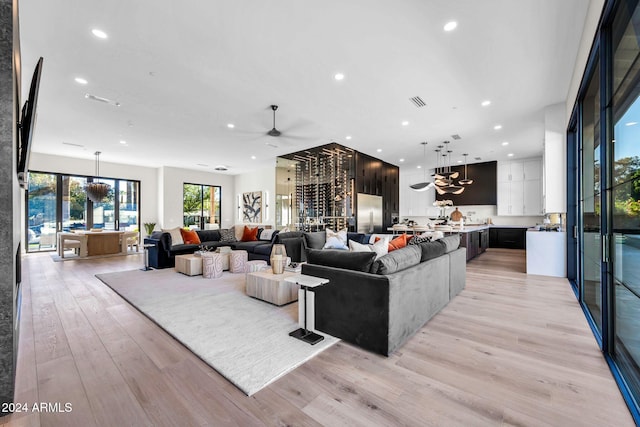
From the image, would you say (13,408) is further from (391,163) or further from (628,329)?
(391,163)

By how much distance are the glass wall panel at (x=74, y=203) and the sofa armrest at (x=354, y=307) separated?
10276mm

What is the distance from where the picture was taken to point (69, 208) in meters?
8.94

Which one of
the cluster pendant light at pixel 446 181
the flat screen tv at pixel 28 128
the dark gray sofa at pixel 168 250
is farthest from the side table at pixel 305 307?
the cluster pendant light at pixel 446 181

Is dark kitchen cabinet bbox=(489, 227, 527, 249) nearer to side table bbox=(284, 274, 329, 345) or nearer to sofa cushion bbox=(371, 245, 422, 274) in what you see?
sofa cushion bbox=(371, 245, 422, 274)

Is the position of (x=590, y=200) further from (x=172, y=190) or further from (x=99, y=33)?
(x=172, y=190)

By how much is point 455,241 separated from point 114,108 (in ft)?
20.0

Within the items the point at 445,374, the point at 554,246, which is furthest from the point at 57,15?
the point at 554,246

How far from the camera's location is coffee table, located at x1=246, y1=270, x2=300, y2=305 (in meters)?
3.33

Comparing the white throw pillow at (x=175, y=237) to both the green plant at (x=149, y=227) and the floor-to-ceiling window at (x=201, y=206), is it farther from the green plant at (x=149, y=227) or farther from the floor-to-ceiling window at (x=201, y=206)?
the floor-to-ceiling window at (x=201, y=206)

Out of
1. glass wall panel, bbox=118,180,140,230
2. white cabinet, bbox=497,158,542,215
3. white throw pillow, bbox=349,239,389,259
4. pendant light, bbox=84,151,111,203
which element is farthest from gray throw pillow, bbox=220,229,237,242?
white cabinet, bbox=497,158,542,215

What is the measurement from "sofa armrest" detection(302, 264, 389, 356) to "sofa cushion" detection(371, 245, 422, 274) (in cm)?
8

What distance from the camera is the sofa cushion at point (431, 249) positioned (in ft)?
9.53


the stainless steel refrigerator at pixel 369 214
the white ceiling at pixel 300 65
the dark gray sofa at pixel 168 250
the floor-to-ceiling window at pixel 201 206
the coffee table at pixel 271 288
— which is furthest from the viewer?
the floor-to-ceiling window at pixel 201 206

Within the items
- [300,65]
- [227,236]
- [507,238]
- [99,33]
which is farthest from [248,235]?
[507,238]
